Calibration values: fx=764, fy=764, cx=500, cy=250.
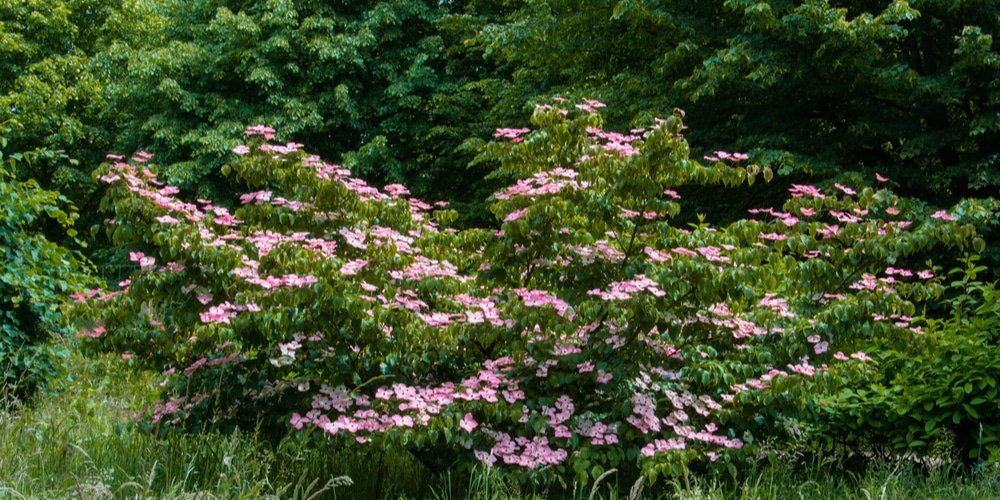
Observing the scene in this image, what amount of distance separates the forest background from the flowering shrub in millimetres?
631

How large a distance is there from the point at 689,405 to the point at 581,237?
3.05ft

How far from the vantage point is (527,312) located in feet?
10.7

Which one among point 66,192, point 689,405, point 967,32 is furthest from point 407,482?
point 66,192

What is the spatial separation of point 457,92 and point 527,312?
483 inches

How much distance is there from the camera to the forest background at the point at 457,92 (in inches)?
319

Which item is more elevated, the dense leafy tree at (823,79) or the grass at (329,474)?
the dense leafy tree at (823,79)

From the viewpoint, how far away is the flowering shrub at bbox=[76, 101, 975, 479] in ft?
10.9

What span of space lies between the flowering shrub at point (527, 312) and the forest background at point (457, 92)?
2.07ft

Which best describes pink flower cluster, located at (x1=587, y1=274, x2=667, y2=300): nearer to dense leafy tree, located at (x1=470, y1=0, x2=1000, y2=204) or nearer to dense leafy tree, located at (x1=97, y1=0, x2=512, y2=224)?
dense leafy tree, located at (x1=470, y1=0, x2=1000, y2=204)

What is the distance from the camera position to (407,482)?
3900mm

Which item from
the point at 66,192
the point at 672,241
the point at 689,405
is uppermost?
the point at 672,241

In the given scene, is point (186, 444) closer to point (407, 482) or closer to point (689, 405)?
point (407, 482)

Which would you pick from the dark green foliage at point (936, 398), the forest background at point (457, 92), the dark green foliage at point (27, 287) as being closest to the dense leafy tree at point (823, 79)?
the forest background at point (457, 92)

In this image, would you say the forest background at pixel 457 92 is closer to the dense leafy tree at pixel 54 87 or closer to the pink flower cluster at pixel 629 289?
the dense leafy tree at pixel 54 87
